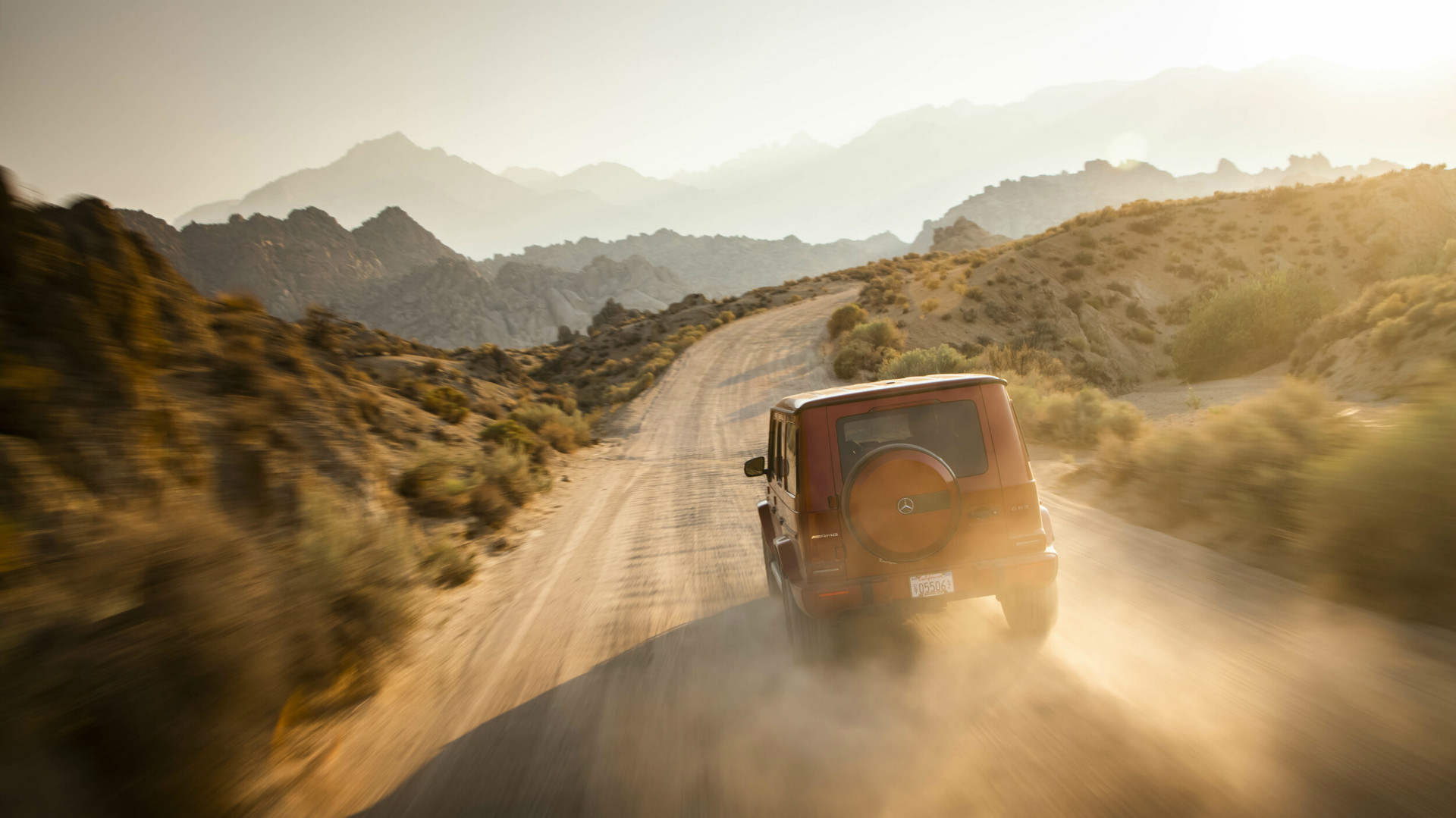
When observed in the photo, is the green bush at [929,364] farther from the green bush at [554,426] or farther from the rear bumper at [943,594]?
the rear bumper at [943,594]

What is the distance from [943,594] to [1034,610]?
30.9 inches

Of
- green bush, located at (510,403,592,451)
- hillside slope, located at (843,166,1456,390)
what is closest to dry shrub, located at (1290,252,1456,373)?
hillside slope, located at (843,166,1456,390)

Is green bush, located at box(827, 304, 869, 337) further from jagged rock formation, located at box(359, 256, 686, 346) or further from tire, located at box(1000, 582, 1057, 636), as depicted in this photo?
jagged rock formation, located at box(359, 256, 686, 346)

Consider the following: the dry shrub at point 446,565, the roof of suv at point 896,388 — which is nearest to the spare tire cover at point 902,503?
the roof of suv at point 896,388

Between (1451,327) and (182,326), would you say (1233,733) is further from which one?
(1451,327)

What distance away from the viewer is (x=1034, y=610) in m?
4.20

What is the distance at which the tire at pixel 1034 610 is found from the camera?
4199 millimetres

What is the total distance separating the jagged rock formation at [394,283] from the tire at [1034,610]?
13515 centimetres

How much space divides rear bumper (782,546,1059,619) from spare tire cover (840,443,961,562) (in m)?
0.19

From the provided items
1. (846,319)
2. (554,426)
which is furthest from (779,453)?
(846,319)

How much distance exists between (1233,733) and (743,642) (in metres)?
2.97

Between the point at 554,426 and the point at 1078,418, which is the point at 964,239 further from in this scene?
the point at 1078,418

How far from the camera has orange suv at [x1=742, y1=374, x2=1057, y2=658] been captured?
3.71 metres

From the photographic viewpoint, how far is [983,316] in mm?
30188
